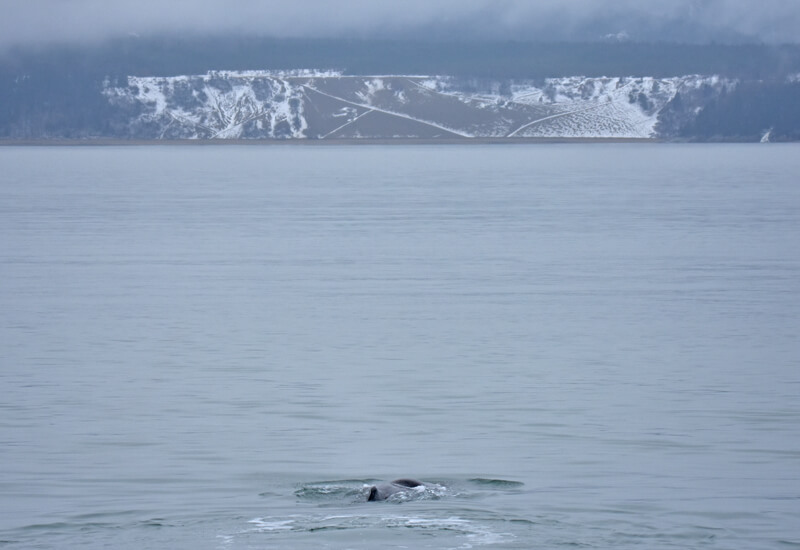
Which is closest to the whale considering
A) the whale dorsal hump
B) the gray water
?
the whale dorsal hump

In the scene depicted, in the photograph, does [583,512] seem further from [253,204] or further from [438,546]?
[253,204]

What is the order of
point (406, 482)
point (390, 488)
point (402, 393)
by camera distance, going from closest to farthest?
1. point (390, 488)
2. point (406, 482)
3. point (402, 393)

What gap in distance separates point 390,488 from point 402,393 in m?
5.74

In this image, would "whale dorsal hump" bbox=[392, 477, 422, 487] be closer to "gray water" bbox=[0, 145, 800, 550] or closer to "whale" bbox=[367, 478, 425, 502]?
"whale" bbox=[367, 478, 425, 502]

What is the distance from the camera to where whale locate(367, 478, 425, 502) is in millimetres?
14562

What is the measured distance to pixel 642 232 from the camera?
158 feet

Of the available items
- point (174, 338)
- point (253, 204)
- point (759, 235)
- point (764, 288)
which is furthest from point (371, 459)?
point (253, 204)

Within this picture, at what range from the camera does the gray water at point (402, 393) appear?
14.2m

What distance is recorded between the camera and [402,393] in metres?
20.4

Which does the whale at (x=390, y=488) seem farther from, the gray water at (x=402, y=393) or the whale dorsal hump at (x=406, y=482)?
the gray water at (x=402, y=393)

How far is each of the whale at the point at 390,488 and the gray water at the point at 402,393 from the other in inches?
6.4

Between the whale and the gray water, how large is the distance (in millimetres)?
164

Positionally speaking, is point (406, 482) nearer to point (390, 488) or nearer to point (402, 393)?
point (390, 488)

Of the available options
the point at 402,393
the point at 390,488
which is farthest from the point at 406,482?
the point at 402,393
